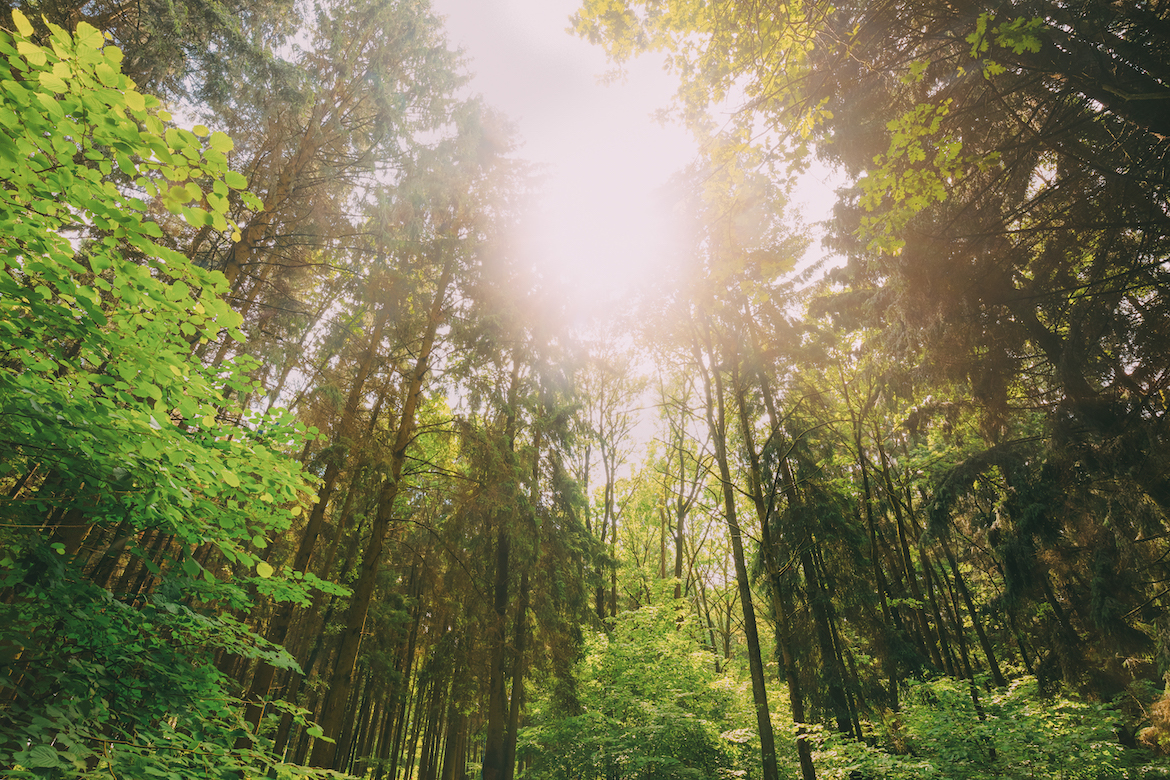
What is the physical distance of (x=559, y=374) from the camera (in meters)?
10.5

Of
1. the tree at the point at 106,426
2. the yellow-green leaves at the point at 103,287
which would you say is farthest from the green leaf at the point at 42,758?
Answer: the yellow-green leaves at the point at 103,287

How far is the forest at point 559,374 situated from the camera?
2.39 m

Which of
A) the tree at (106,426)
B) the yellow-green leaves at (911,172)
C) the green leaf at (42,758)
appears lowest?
the green leaf at (42,758)

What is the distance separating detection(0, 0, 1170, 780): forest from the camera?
2.39 meters

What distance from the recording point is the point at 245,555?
2.82 meters

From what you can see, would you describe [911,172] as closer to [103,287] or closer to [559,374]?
[103,287]

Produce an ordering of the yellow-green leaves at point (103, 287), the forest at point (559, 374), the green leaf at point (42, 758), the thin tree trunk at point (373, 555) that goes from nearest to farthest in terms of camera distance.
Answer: the green leaf at point (42, 758) < the yellow-green leaves at point (103, 287) < the forest at point (559, 374) < the thin tree trunk at point (373, 555)

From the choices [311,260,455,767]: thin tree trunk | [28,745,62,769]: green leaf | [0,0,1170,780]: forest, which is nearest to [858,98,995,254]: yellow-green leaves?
[0,0,1170,780]: forest

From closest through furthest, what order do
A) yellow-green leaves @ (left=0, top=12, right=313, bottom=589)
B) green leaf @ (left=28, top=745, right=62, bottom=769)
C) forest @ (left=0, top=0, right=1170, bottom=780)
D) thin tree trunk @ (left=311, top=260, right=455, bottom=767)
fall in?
green leaf @ (left=28, top=745, right=62, bottom=769), yellow-green leaves @ (left=0, top=12, right=313, bottom=589), forest @ (left=0, top=0, right=1170, bottom=780), thin tree trunk @ (left=311, top=260, right=455, bottom=767)

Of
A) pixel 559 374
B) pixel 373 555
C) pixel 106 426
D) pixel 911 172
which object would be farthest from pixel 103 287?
pixel 559 374

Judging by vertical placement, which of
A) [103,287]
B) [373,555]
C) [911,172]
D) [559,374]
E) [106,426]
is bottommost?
[106,426]

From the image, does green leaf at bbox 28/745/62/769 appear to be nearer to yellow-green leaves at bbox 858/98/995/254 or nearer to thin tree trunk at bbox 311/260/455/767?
thin tree trunk at bbox 311/260/455/767

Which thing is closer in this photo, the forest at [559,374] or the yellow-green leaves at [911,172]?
the forest at [559,374]

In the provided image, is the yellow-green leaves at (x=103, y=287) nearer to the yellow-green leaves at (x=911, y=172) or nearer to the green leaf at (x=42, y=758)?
the green leaf at (x=42, y=758)
